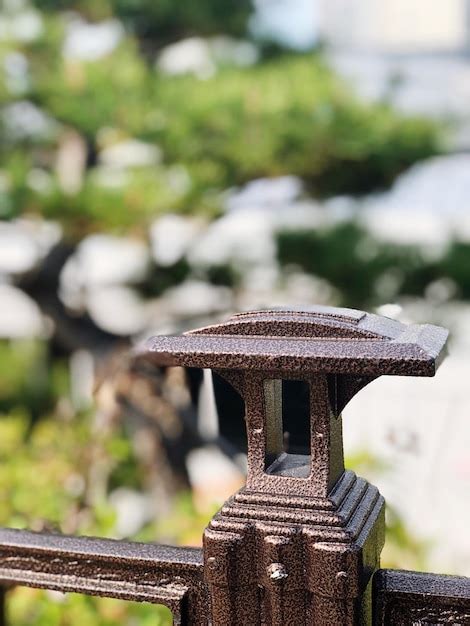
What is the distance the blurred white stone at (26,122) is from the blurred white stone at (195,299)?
1.90 feet

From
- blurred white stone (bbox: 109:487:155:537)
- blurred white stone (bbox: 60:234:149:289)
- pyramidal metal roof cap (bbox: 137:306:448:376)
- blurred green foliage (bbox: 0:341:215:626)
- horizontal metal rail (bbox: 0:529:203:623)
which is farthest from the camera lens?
blurred white stone (bbox: 60:234:149:289)

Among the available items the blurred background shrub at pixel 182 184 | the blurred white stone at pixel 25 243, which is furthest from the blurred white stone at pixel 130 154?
the blurred white stone at pixel 25 243

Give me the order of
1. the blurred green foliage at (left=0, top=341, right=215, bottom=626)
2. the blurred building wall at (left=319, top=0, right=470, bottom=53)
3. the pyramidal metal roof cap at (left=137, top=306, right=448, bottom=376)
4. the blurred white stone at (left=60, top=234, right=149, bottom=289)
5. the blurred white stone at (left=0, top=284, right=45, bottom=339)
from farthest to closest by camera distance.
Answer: the blurred white stone at (left=0, top=284, right=45, bottom=339)
the blurred building wall at (left=319, top=0, right=470, bottom=53)
the blurred white stone at (left=60, top=234, right=149, bottom=289)
the blurred green foliage at (left=0, top=341, right=215, bottom=626)
the pyramidal metal roof cap at (left=137, top=306, right=448, bottom=376)

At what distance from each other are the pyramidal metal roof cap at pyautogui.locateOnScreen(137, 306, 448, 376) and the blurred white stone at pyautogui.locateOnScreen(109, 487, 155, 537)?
1.66 meters

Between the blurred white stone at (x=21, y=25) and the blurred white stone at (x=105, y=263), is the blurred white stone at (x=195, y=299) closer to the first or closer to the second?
the blurred white stone at (x=105, y=263)

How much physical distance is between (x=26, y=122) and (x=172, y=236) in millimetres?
584

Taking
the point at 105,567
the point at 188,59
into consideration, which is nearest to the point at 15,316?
the point at 188,59

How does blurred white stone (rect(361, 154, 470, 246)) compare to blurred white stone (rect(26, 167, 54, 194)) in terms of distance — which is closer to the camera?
blurred white stone (rect(26, 167, 54, 194))

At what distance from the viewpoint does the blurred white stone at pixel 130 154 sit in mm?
2126

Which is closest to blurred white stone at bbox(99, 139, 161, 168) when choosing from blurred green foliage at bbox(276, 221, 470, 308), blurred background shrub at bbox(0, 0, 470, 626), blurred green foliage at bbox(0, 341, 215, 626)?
blurred background shrub at bbox(0, 0, 470, 626)

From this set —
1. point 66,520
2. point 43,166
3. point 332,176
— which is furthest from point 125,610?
point 43,166

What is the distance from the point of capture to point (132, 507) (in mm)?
2252

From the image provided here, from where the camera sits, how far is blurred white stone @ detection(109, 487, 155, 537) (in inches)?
82.2

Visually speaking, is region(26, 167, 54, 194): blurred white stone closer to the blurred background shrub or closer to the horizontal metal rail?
the blurred background shrub
